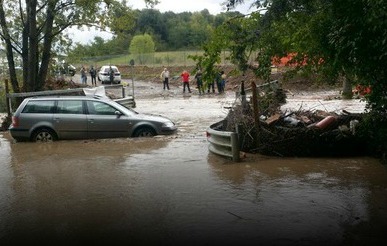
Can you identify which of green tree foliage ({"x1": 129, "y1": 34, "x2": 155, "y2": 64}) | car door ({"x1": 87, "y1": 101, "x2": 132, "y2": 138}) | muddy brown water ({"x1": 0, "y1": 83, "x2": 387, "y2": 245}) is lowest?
muddy brown water ({"x1": 0, "y1": 83, "x2": 387, "y2": 245})

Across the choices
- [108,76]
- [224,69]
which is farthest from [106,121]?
[108,76]

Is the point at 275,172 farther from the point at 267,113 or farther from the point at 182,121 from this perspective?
the point at 182,121

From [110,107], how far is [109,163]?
12.3 ft

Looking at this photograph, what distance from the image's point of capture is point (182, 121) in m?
18.9

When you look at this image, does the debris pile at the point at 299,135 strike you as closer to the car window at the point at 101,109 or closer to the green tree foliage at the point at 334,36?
the green tree foliage at the point at 334,36

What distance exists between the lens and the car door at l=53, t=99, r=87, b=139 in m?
14.6

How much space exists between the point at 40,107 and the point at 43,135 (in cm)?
88

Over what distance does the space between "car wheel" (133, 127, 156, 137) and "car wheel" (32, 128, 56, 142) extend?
262 centimetres

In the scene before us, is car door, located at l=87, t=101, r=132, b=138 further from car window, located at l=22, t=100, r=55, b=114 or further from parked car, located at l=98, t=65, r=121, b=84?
parked car, located at l=98, t=65, r=121, b=84

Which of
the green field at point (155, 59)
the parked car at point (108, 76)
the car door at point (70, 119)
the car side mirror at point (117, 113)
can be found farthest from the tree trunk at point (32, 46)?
the green field at point (155, 59)

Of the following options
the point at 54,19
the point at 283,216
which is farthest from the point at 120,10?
the point at 283,216

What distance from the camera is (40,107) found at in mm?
14742

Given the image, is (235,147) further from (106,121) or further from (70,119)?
(70,119)

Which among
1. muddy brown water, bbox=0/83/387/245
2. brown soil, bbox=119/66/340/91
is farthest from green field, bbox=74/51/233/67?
muddy brown water, bbox=0/83/387/245
